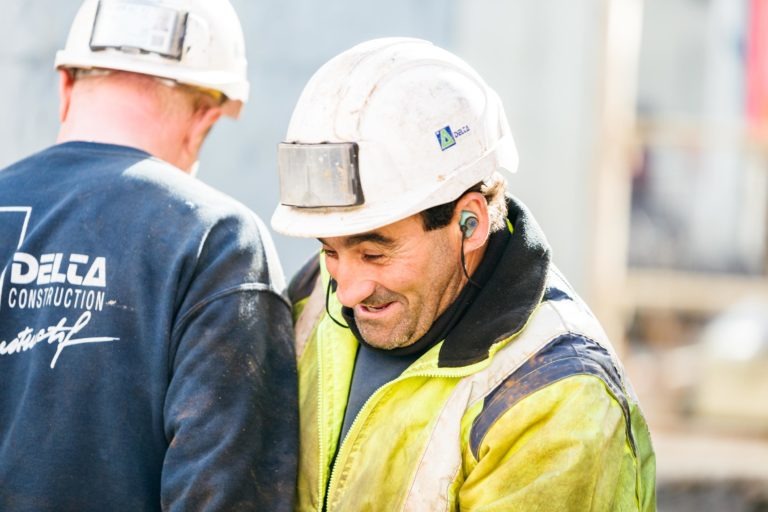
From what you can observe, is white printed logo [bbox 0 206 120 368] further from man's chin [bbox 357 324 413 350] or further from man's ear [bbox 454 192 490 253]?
man's ear [bbox 454 192 490 253]

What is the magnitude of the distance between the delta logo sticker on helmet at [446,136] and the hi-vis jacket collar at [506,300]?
307 millimetres

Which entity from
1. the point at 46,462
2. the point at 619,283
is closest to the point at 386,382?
the point at 46,462

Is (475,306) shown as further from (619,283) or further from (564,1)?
(619,283)

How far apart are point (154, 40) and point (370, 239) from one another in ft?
2.78

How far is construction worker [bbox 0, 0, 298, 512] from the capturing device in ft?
9.42

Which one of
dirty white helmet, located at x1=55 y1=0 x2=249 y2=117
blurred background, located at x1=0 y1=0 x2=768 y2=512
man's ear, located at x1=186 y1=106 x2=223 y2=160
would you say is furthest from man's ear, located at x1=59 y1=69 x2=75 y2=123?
blurred background, located at x1=0 y1=0 x2=768 y2=512

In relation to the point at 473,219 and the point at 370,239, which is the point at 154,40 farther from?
the point at 473,219

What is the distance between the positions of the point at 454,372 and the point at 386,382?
221 millimetres

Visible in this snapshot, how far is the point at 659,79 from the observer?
10578mm

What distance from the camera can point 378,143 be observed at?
9.22ft

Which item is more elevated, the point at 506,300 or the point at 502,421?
the point at 506,300

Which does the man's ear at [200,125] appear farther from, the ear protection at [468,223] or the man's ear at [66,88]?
the ear protection at [468,223]

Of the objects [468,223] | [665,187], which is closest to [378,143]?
[468,223]

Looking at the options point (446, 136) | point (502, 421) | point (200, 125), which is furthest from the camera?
point (200, 125)
